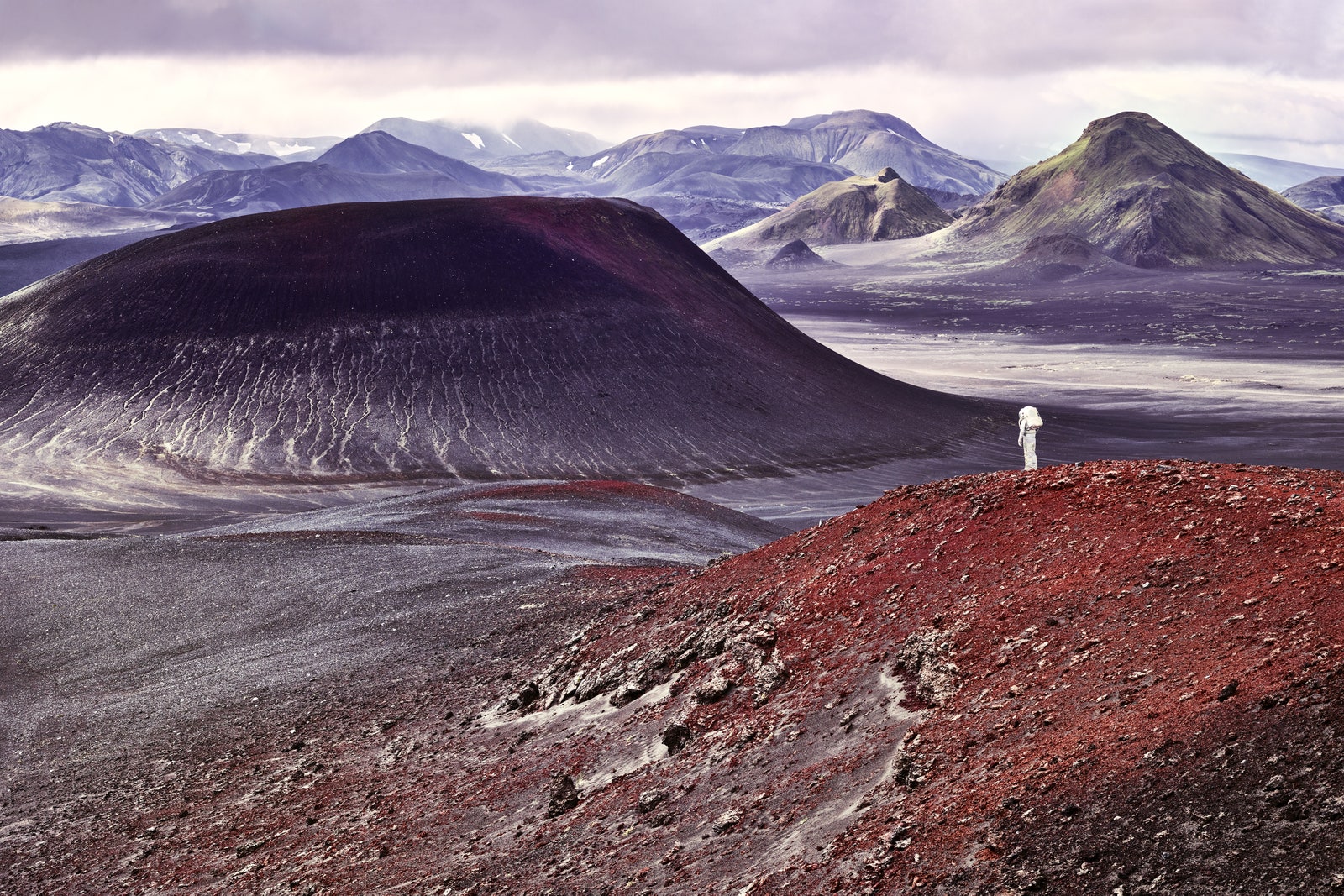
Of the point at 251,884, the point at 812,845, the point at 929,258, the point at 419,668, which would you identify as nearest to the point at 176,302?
the point at 419,668

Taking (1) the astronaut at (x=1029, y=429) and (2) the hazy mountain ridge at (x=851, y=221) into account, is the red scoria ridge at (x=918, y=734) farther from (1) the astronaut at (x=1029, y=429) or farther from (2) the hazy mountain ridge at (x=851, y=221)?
(2) the hazy mountain ridge at (x=851, y=221)

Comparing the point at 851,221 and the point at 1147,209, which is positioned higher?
the point at 851,221

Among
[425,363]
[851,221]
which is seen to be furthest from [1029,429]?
[851,221]

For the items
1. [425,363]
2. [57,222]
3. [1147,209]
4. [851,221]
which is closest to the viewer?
[425,363]

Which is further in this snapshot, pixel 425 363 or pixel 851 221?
pixel 851 221

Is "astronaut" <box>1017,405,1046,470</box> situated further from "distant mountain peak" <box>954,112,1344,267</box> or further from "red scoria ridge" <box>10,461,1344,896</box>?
"distant mountain peak" <box>954,112,1344,267</box>

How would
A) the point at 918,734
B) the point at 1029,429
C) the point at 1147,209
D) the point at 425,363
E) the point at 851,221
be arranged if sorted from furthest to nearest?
the point at 851,221 < the point at 1147,209 < the point at 425,363 < the point at 1029,429 < the point at 918,734

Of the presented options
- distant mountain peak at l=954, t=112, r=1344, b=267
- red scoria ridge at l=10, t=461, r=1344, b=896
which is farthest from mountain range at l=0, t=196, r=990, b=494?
distant mountain peak at l=954, t=112, r=1344, b=267

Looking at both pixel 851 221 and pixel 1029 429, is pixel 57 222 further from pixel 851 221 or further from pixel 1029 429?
pixel 1029 429

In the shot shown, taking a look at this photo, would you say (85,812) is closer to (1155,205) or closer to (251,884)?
(251,884)
